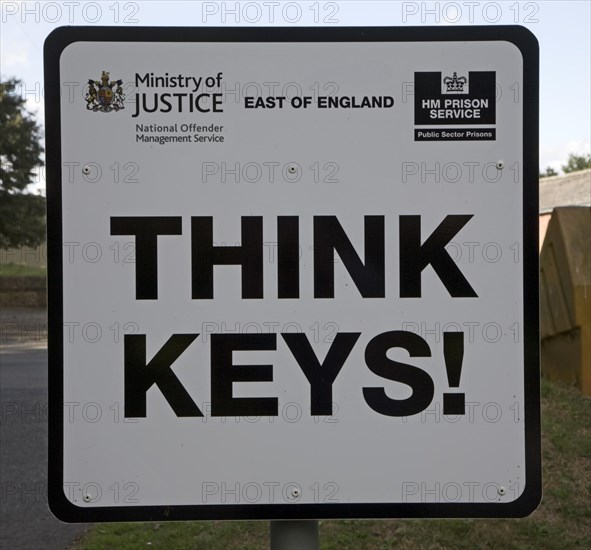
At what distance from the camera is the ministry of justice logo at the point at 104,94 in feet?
4.90

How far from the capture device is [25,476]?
6.07 meters

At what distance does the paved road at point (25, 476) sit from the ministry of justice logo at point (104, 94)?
3.71 m

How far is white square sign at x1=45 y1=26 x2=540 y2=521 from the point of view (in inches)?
58.2

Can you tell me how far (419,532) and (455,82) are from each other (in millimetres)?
3370

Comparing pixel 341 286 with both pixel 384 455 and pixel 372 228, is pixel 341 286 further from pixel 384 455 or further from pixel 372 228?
pixel 384 455

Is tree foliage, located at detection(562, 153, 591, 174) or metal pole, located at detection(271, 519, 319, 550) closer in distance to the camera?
metal pole, located at detection(271, 519, 319, 550)

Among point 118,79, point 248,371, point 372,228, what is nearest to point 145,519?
point 248,371

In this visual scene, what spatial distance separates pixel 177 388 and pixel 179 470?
6.5 inches

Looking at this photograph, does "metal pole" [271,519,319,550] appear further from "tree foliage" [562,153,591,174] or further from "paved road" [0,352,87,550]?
"tree foliage" [562,153,591,174]

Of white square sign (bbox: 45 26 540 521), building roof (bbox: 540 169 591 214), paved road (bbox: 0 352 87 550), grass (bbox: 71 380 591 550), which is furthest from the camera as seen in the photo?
building roof (bbox: 540 169 591 214)

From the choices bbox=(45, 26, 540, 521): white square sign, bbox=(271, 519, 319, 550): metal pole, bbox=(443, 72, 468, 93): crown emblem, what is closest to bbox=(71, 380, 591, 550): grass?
bbox=(271, 519, 319, 550): metal pole

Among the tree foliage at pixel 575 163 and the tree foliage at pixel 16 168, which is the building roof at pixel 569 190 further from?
the tree foliage at pixel 575 163

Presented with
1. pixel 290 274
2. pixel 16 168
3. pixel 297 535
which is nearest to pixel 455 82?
pixel 290 274

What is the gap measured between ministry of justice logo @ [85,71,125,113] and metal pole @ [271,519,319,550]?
3.03 ft
